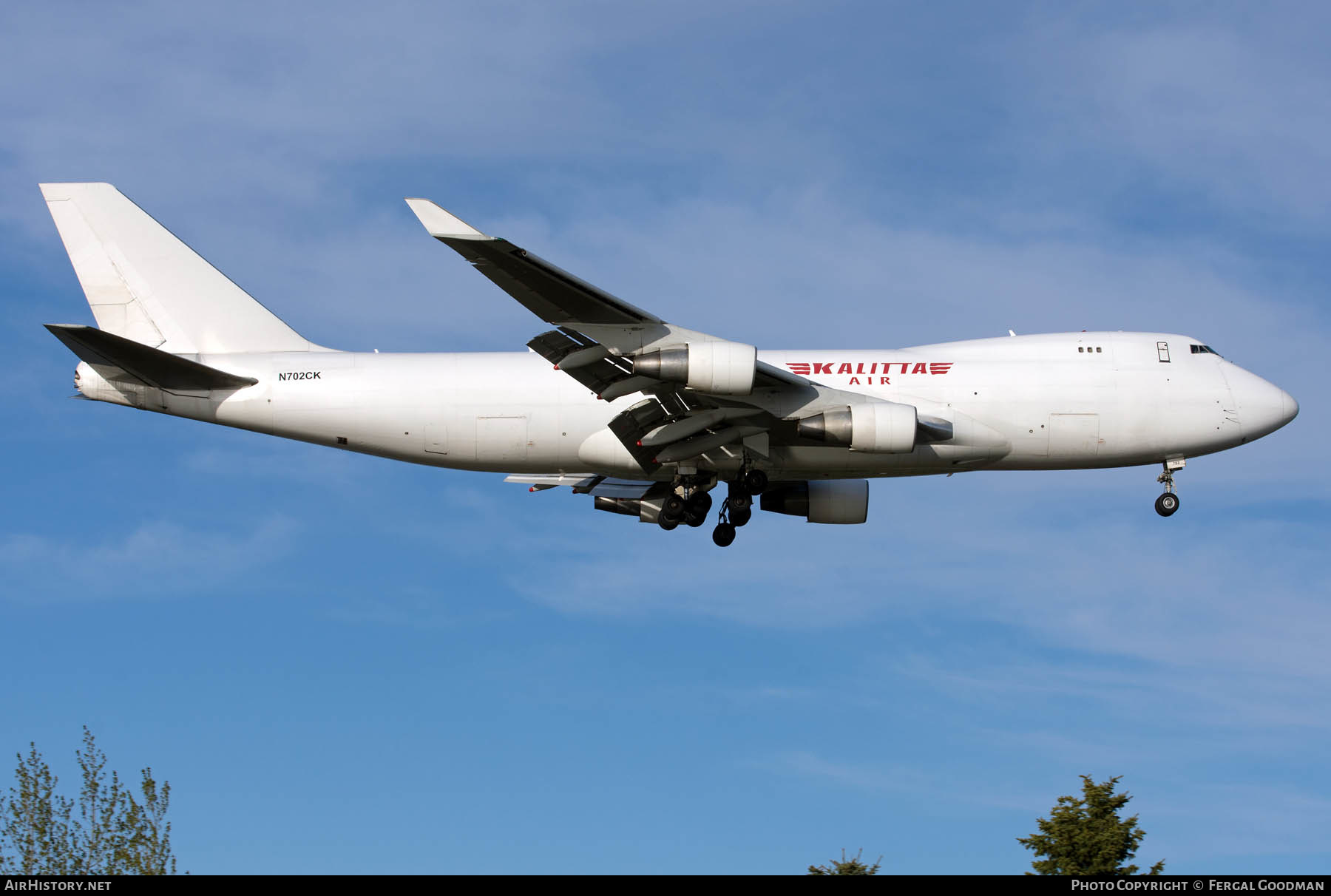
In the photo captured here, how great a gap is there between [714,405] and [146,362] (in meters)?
13.6

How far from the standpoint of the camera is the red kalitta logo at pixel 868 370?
3250cm

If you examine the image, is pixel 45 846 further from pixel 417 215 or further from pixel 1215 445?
pixel 1215 445

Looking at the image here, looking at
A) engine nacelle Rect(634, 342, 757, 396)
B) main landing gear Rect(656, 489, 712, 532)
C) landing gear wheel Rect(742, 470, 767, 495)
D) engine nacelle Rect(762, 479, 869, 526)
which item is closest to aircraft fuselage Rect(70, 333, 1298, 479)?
landing gear wheel Rect(742, 470, 767, 495)

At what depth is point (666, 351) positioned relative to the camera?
28.2 m

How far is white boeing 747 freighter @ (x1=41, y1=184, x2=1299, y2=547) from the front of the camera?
31031 mm

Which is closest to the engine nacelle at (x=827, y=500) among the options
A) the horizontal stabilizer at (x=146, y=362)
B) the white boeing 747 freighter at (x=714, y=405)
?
the white boeing 747 freighter at (x=714, y=405)

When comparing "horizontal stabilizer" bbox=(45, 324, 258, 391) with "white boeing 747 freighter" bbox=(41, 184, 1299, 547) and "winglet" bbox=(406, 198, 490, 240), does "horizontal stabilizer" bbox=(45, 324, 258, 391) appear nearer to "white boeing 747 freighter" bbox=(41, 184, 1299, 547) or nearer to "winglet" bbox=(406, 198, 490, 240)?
"white boeing 747 freighter" bbox=(41, 184, 1299, 547)

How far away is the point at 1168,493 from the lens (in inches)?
1336

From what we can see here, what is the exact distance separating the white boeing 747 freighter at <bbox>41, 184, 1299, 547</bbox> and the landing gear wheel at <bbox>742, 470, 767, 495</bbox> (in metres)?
0.05

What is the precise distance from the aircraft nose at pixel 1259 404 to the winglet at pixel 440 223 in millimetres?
19965

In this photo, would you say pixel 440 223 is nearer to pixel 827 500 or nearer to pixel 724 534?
pixel 724 534

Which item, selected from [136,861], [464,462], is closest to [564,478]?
[464,462]

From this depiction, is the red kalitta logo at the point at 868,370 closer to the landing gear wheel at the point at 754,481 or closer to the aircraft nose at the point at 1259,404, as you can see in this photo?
the landing gear wheel at the point at 754,481

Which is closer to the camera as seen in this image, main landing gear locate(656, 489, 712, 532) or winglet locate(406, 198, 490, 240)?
winglet locate(406, 198, 490, 240)
